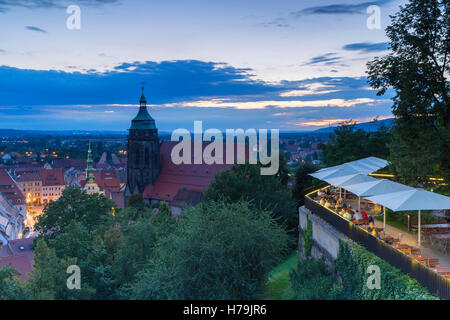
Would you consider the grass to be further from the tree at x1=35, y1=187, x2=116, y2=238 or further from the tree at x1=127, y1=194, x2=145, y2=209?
the tree at x1=127, y1=194, x2=145, y2=209

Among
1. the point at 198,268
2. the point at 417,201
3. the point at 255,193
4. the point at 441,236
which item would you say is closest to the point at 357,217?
the point at 441,236

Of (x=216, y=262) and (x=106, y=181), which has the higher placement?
(x=216, y=262)

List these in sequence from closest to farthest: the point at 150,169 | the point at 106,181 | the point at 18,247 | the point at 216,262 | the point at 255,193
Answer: the point at 216,262
the point at 255,193
the point at 18,247
the point at 150,169
the point at 106,181

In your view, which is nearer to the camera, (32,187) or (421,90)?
(421,90)

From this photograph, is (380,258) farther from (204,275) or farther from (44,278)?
(44,278)

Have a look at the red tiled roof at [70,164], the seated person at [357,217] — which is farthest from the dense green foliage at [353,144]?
the red tiled roof at [70,164]

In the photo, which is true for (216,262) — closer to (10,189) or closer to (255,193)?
(255,193)
